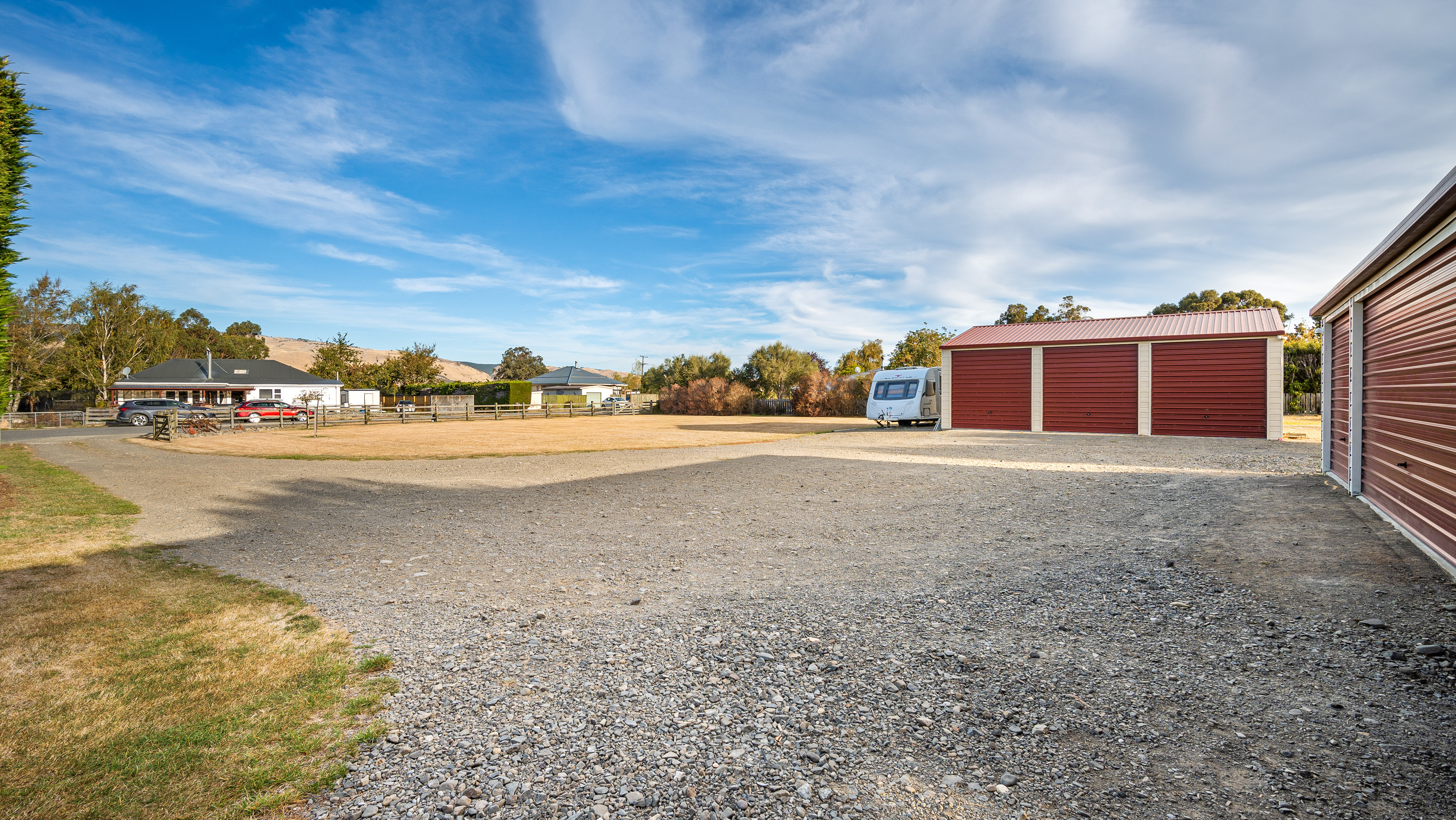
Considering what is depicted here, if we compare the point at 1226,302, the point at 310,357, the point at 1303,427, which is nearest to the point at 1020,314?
the point at 1226,302

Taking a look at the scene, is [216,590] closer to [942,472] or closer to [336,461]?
[942,472]

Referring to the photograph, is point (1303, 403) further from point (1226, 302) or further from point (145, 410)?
point (145, 410)

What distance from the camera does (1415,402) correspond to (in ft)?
18.8

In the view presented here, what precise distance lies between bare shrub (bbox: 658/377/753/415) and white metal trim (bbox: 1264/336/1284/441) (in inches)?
1144

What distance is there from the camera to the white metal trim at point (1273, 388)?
56.2 ft

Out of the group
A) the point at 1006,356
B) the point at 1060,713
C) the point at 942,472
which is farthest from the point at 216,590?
the point at 1006,356

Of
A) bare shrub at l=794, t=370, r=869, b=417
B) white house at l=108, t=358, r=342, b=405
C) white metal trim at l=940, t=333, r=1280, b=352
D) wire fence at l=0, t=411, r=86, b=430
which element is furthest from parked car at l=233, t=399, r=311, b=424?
white metal trim at l=940, t=333, r=1280, b=352

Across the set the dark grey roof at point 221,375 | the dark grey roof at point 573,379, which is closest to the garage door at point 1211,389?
the dark grey roof at point 221,375

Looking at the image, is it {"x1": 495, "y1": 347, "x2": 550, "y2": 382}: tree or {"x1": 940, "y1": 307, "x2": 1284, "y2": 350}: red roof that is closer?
{"x1": 940, "y1": 307, "x2": 1284, "y2": 350}: red roof

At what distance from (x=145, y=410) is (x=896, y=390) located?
1400 inches

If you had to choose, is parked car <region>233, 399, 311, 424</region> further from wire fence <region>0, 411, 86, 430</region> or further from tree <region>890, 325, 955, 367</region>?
tree <region>890, 325, 955, 367</region>

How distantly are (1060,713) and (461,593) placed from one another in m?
3.74

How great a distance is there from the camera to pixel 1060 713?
276cm

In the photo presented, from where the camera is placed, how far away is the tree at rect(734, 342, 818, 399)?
45562 mm
